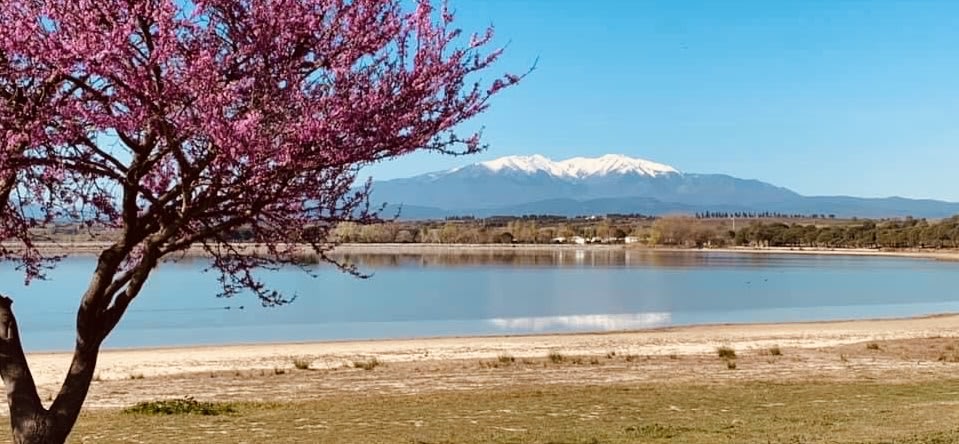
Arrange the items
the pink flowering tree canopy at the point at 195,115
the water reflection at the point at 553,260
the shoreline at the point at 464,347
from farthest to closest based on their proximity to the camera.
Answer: the water reflection at the point at 553,260
the shoreline at the point at 464,347
the pink flowering tree canopy at the point at 195,115

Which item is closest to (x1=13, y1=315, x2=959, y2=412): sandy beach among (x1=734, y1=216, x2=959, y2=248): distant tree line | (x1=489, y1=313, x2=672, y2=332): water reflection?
(x1=489, y1=313, x2=672, y2=332): water reflection

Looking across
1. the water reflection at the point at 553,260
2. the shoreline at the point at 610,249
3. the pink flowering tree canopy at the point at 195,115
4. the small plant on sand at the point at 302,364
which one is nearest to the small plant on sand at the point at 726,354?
the small plant on sand at the point at 302,364

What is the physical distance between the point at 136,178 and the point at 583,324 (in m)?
40.1

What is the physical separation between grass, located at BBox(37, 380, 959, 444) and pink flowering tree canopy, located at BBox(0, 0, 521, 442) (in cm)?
533

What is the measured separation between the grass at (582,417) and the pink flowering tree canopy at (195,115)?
5.33 meters

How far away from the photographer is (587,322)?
45.8 m

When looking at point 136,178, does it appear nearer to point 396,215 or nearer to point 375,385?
point 396,215

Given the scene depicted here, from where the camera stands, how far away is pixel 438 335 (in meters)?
39.2

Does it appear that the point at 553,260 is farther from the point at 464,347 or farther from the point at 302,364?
the point at 302,364

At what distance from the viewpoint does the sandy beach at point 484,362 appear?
19.4 meters

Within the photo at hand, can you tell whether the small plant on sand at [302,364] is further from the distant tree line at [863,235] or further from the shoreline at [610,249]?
the distant tree line at [863,235]

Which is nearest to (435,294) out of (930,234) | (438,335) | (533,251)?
(438,335)

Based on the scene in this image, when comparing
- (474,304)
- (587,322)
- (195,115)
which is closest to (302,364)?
(195,115)

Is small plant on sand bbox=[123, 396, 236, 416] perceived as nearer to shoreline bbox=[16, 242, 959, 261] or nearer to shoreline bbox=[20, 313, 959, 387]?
shoreline bbox=[20, 313, 959, 387]
